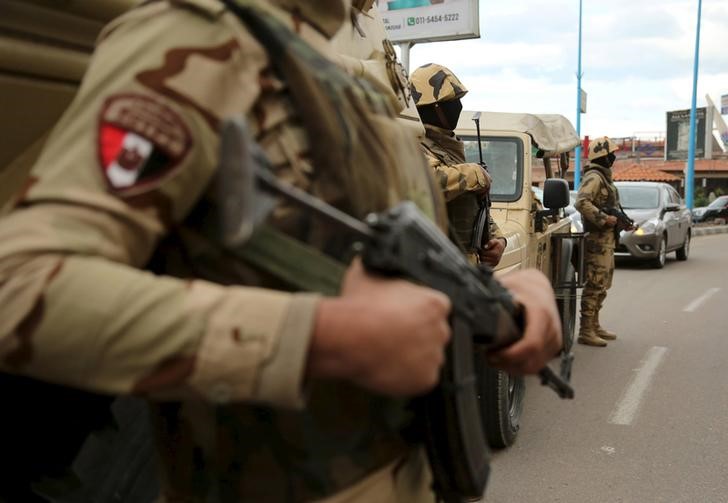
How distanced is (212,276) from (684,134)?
39777 mm

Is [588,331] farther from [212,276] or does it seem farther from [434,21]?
[212,276]

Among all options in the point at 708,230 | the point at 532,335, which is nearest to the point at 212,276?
the point at 532,335

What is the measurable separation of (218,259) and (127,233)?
0.13 meters

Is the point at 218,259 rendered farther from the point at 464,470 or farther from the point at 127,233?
the point at 464,470

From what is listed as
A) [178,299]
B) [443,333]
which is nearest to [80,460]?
[178,299]

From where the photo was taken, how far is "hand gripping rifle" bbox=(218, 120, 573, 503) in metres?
0.74

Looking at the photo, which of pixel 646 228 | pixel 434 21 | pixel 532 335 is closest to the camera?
pixel 532 335

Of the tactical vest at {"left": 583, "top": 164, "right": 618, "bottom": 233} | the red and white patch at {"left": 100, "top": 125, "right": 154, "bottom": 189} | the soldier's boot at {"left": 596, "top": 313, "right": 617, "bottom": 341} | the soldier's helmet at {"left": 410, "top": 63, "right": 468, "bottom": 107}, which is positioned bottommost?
the soldier's boot at {"left": 596, "top": 313, "right": 617, "bottom": 341}

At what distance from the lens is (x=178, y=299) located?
2.68 ft

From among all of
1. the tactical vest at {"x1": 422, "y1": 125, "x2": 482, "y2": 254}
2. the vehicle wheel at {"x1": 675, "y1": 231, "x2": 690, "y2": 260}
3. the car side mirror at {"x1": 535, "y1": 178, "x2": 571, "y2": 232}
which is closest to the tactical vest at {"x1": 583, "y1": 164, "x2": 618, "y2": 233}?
the car side mirror at {"x1": 535, "y1": 178, "x2": 571, "y2": 232}

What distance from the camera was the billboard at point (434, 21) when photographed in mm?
10484

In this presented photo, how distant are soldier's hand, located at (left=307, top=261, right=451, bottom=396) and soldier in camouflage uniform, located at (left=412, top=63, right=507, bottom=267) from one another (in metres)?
2.83

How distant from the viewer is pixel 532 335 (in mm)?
1090

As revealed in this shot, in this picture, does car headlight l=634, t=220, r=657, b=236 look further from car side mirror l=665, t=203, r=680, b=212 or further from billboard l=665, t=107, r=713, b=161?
billboard l=665, t=107, r=713, b=161
